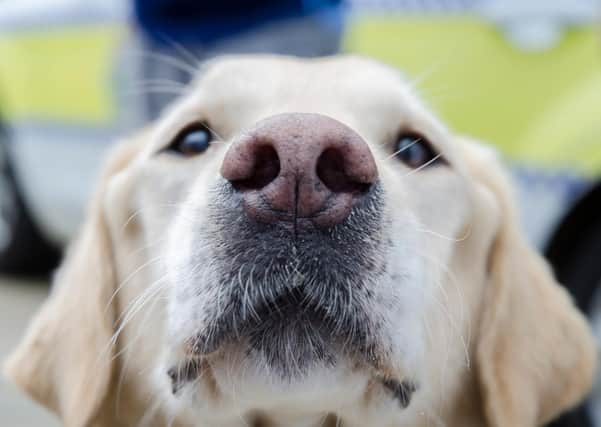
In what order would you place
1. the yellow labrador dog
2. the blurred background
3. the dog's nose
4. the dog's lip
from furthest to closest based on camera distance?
the blurred background
the dog's lip
the yellow labrador dog
the dog's nose

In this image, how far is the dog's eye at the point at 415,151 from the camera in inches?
97.4

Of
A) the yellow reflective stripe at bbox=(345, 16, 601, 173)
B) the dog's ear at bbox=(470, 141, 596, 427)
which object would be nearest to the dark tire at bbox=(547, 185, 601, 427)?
the yellow reflective stripe at bbox=(345, 16, 601, 173)

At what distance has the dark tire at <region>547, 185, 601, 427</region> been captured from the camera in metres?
3.79

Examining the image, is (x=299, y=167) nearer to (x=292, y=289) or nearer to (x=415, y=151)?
(x=292, y=289)

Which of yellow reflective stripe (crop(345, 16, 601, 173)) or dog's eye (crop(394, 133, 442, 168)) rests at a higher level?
dog's eye (crop(394, 133, 442, 168))

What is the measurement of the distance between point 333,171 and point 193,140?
33.7 inches

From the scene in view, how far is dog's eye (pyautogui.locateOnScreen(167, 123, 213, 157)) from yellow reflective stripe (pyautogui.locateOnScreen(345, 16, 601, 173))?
1570mm

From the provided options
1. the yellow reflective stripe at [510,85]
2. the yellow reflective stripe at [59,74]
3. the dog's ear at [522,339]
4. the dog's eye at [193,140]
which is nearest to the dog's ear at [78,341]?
the dog's eye at [193,140]

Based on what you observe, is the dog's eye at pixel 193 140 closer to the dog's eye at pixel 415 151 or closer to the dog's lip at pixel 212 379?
the dog's eye at pixel 415 151

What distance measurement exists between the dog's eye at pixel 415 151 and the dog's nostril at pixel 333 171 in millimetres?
749

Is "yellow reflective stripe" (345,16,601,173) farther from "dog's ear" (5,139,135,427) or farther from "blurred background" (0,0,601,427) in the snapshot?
"dog's ear" (5,139,135,427)

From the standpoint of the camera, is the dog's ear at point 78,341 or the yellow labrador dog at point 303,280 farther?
the dog's ear at point 78,341

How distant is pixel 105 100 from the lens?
17.7ft

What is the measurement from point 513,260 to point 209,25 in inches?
70.0
